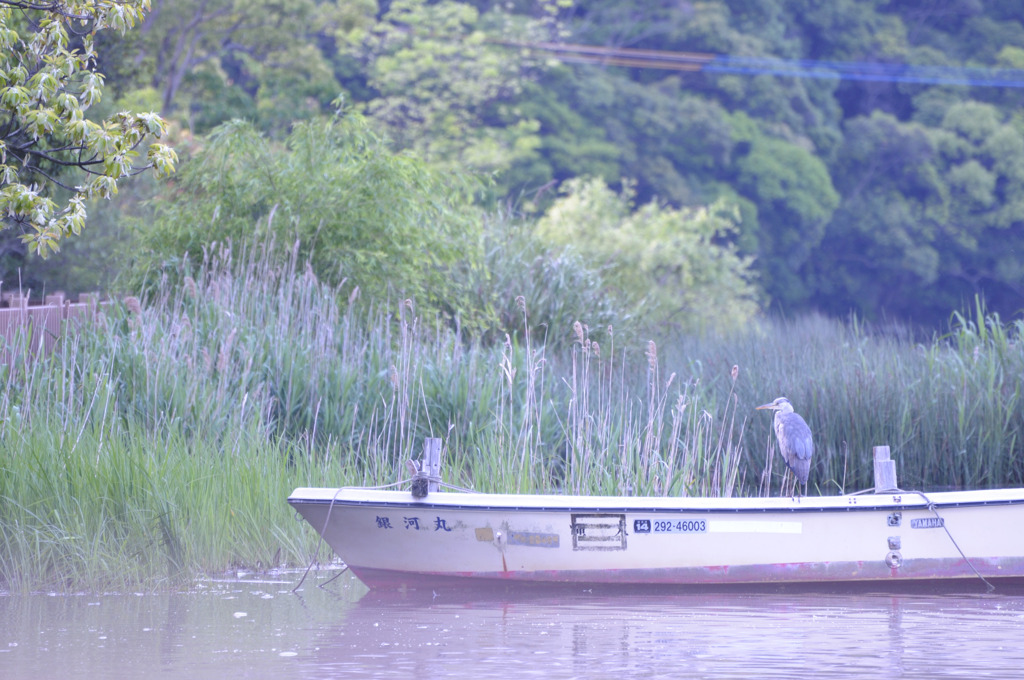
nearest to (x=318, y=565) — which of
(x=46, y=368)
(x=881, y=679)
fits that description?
(x=46, y=368)

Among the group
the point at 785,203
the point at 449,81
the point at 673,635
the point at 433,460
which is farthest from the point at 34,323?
the point at 785,203

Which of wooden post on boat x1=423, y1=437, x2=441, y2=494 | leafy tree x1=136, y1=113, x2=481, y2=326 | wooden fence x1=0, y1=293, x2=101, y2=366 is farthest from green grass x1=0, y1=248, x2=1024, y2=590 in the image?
wooden post on boat x1=423, y1=437, x2=441, y2=494

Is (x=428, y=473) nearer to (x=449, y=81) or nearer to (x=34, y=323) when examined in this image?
(x=34, y=323)

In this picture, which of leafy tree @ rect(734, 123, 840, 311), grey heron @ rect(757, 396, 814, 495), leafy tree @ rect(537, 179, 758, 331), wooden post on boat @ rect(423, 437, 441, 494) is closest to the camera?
wooden post on boat @ rect(423, 437, 441, 494)

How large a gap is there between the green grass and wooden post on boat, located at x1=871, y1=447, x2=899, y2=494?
98 cm

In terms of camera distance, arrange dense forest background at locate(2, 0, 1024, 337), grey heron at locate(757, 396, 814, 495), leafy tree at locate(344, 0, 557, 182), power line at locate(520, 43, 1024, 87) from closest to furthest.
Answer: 1. grey heron at locate(757, 396, 814, 495)
2. dense forest background at locate(2, 0, 1024, 337)
3. leafy tree at locate(344, 0, 557, 182)
4. power line at locate(520, 43, 1024, 87)

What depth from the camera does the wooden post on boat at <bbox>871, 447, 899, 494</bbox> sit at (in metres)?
7.00

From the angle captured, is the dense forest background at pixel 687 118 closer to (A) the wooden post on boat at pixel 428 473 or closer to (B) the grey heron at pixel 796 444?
(B) the grey heron at pixel 796 444

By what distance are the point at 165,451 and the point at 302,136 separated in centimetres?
528

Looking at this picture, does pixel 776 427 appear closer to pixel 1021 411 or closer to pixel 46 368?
pixel 1021 411

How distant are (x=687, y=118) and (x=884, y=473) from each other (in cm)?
2814

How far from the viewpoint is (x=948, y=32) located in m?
39.7

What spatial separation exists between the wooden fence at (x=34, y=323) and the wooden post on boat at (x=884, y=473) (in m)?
5.10

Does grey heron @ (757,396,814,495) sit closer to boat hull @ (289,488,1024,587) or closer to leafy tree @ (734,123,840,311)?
boat hull @ (289,488,1024,587)
